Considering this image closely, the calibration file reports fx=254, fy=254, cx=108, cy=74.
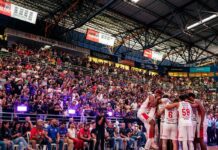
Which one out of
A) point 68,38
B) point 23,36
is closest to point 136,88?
point 68,38

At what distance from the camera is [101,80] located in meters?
22.0

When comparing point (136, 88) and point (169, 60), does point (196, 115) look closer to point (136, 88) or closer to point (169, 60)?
point (136, 88)

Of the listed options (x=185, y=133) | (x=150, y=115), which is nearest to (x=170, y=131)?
(x=185, y=133)

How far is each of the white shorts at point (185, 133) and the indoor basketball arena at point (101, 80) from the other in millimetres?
28

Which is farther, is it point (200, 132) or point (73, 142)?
point (73, 142)

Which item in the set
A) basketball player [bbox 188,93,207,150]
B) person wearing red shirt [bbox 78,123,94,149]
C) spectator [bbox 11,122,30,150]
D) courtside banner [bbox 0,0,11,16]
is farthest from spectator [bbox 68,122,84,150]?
courtside banner [bbox 0,0,11,16]

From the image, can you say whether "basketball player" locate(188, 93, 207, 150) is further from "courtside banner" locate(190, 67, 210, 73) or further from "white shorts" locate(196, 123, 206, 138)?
"courtside banner" locate(190, 67, 210, 73)

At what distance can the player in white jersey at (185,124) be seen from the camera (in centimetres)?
694

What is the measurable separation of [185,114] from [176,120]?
37cm

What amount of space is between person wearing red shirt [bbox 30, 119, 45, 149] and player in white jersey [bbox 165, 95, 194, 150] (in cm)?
531

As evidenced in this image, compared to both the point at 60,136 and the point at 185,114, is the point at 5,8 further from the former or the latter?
the point at 185,114

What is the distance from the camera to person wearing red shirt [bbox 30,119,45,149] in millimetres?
9447

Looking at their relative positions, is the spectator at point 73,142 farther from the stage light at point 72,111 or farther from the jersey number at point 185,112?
the jersey number at point 185,112

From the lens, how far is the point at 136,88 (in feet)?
78.7
